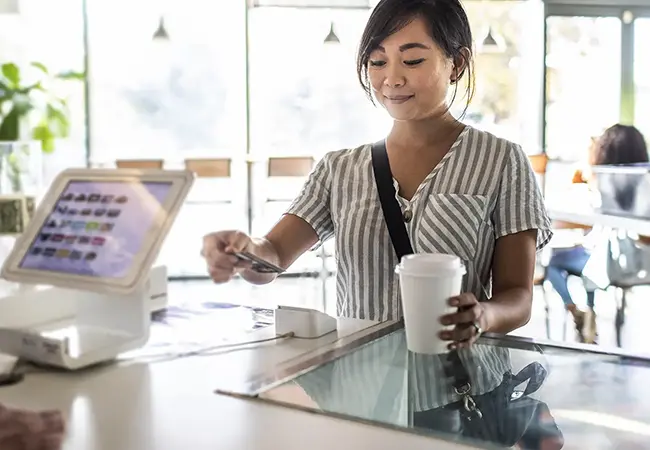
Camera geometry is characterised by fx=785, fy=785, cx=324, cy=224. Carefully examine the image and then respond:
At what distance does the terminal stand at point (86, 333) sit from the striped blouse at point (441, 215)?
1.83 ft

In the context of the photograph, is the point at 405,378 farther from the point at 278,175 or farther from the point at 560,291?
the point at 278,175

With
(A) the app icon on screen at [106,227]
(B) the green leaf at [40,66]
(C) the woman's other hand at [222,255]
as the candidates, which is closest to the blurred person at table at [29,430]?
(A) the app icon on screen at [106,227]

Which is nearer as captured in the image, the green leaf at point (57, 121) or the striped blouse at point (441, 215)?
the striped blouse at point (441, 215)

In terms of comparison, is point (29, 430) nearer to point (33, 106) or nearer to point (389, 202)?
point (389, 202)

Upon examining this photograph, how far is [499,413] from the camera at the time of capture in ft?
3.00

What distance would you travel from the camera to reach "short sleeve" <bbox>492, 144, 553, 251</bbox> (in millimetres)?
1485

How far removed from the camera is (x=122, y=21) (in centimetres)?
614

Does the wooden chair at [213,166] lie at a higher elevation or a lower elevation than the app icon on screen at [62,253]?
higher

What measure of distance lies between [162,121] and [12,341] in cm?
536

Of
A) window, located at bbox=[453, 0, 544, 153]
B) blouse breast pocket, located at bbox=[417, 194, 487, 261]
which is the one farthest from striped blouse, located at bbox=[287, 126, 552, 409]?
window, located at bbox=[453, 0, 544, 153]

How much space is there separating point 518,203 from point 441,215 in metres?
0.15

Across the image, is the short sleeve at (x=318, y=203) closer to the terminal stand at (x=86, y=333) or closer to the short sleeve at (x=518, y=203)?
the short sleeve at (x=518, y=203)

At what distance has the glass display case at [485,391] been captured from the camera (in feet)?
2.81

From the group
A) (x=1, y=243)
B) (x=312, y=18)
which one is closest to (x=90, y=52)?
(x=312, y=18)
